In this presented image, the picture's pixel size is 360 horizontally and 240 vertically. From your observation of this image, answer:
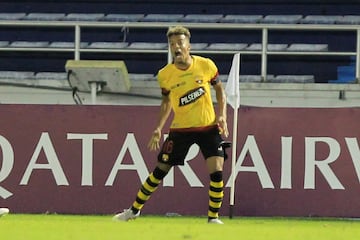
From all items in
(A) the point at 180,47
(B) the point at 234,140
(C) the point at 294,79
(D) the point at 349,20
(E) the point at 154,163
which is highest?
(D) the point at 349,20

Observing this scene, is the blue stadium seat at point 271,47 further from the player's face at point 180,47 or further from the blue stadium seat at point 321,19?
the player's face at point 180,47

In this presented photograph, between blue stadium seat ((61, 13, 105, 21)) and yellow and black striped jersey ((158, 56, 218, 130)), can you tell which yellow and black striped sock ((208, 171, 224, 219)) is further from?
blue stadium seat ((61, 13, 105, 21))

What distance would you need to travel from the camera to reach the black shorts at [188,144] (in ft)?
31.6

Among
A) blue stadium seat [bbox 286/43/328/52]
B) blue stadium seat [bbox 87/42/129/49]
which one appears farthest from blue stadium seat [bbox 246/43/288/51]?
blue stadium seat [bbox 87/42/129/49]

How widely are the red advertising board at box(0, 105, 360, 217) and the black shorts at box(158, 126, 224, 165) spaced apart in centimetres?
263

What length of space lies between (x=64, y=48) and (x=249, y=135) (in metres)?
5.24

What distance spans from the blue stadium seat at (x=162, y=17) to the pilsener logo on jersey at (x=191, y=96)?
27.6 ft

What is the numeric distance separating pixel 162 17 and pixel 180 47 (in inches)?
345

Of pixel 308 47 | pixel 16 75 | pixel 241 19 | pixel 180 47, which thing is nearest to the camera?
pixel 180 47

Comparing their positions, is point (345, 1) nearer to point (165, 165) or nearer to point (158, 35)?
point (158, 35)

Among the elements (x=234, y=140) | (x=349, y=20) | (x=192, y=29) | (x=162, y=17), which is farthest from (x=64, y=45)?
(x=234, y=140)

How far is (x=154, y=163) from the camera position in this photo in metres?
12.4

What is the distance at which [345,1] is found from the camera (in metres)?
18.2

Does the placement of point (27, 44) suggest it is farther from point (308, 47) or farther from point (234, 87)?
point (234, 87)
